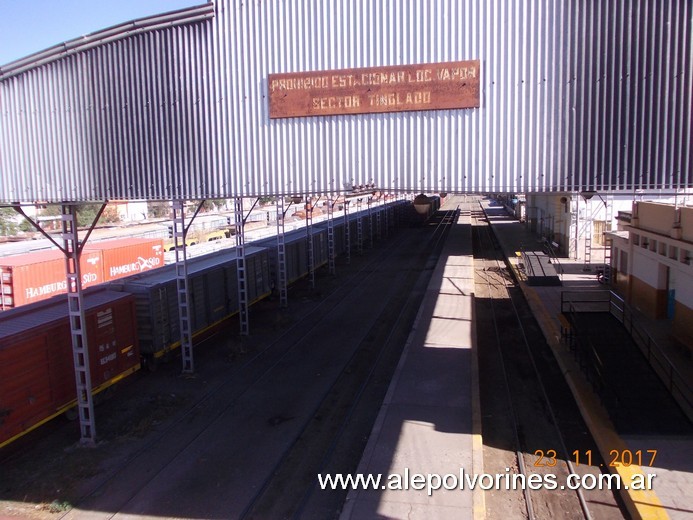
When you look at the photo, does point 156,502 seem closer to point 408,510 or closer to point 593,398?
point 408,510

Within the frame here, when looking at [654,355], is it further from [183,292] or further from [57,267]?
[57,267]

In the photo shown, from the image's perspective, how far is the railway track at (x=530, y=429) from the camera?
27.5ft

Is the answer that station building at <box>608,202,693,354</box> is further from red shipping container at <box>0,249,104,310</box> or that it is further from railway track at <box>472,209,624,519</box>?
red shipping container at <box>0,249,104,310</box>

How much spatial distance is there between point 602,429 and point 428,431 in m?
3.33

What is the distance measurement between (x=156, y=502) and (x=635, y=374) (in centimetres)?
1047

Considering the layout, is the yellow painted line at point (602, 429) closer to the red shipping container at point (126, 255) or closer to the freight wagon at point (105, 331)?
the freight wagon at point (105, 331)

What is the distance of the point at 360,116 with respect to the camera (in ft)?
36.4

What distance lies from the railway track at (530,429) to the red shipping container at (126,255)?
1666cm

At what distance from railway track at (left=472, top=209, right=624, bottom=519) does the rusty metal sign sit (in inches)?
258

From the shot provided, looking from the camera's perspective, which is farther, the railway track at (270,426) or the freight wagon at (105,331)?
the freight wagon at (105,331)

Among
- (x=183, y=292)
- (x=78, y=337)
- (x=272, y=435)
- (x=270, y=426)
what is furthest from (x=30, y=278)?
(x=272, y=435)

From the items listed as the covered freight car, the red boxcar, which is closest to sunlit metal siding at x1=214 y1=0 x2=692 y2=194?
the red boxcar

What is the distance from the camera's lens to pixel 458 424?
10906mm

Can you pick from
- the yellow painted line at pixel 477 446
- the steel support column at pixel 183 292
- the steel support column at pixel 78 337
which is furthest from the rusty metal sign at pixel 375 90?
the yellow painted line at pixel 477 446
